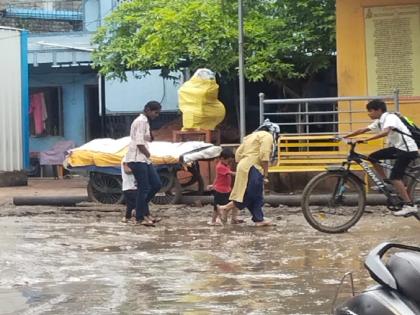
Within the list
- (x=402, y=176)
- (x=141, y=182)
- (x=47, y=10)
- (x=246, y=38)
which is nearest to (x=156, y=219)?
(x=141, y=182)

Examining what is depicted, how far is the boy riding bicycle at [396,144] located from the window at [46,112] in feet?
47.3

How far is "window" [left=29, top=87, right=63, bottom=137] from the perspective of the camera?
885 inches

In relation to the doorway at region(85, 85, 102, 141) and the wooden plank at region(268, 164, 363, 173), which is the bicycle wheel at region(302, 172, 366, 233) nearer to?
the wooden plank at region(268, 164, 363, 173)

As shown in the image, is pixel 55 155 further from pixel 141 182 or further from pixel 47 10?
pixel 141 182

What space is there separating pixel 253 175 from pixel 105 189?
3715 millimetres

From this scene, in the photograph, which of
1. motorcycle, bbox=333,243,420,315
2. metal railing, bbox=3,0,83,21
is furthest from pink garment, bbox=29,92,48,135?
motorcycle, bbox=333,243,420,315

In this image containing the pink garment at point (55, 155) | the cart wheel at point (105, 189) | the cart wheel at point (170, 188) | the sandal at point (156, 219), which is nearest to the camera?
the sandal at point (156, 219)

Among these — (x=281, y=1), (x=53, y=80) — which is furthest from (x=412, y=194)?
(x=53, y=80)

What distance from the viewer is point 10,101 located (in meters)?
18.8

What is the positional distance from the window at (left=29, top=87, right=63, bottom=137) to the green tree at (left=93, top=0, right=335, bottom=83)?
21.6 ft

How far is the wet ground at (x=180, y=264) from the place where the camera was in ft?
19.9

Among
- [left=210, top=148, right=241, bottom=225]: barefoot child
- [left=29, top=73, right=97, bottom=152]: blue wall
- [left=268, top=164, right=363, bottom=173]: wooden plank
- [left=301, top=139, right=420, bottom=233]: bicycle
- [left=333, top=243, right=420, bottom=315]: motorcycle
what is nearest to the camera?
[left=333, top=243, right=420, bottom=315]: motorcycle

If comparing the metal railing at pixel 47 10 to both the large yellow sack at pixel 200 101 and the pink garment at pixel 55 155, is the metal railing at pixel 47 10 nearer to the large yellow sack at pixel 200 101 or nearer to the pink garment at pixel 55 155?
the pink garment at pixel 55 155

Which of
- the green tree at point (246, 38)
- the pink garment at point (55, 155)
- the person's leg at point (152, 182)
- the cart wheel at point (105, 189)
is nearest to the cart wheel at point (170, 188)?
the cart wheel at point (105, 189)
